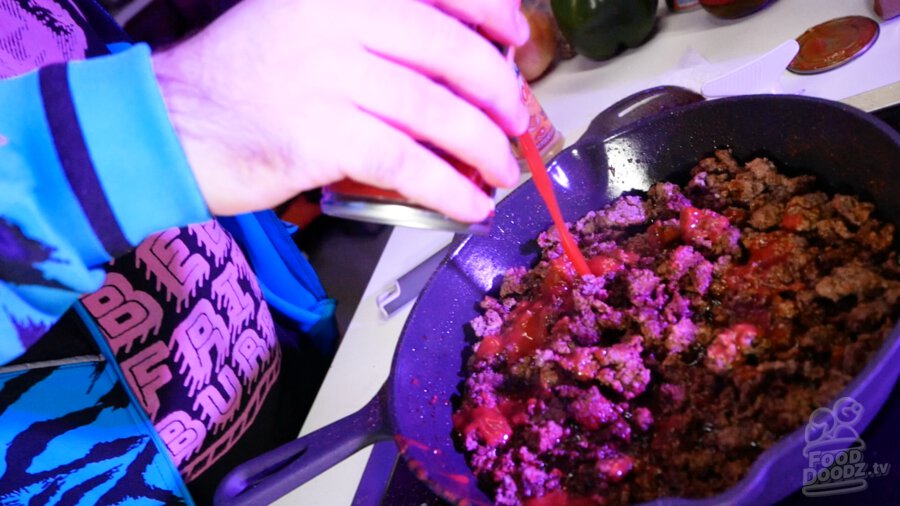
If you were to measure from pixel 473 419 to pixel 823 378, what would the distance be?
0.45 metres

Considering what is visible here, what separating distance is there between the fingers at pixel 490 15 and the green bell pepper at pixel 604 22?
2.86 feet

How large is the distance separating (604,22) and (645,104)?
12.8 inches

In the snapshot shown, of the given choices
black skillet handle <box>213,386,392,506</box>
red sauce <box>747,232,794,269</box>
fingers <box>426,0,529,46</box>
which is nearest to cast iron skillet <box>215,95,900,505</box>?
black skillet handle <box>213,386,392,506</box>

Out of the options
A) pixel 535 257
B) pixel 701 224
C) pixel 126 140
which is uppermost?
pixel 126 140

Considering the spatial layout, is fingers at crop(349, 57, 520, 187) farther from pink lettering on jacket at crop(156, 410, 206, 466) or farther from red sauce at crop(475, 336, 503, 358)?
pink lettering on jacket at crop(156, 410, 206, 466)

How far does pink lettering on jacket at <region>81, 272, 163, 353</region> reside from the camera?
3.64ft

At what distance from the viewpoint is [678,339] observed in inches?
35.6

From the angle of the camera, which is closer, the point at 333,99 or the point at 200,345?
the point at 333,99

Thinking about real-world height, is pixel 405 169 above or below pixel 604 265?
above

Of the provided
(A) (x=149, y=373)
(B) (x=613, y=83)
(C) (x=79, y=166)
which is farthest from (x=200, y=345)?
(B) (x=613, y=83)

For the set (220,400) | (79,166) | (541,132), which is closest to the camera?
(79,166)

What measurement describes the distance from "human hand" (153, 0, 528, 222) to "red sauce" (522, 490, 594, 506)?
1.35 feet

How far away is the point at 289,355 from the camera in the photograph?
1575mm

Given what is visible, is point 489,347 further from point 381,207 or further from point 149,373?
point 149,373
